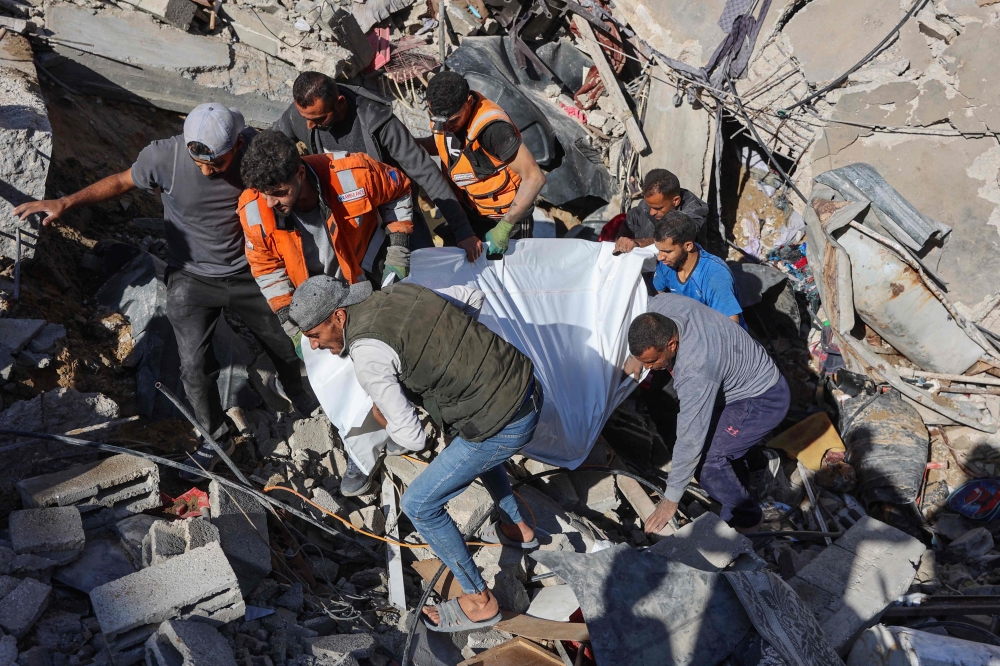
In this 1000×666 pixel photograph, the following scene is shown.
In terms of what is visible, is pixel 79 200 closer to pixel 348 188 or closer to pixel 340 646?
pixel 348 188

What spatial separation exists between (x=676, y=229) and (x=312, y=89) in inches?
81.3

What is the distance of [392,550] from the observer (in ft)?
11.5

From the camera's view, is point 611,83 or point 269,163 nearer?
point 269,163

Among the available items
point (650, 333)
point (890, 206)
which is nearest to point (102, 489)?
point (650, 333)

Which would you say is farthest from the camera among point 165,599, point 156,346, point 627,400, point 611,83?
point 611,83

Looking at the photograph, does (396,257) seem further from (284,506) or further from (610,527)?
(610,527)

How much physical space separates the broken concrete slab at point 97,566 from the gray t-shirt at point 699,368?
2.52m

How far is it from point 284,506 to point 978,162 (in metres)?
5.80

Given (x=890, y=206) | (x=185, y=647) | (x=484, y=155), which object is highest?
→ (x=890, y=206)

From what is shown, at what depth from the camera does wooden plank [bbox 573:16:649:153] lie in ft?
20.1

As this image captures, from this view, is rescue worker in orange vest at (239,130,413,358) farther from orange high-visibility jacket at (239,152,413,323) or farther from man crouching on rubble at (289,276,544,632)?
man crouching on rubble at (289,276,544,632)

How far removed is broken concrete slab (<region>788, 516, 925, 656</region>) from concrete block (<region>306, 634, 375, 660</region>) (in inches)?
81.3

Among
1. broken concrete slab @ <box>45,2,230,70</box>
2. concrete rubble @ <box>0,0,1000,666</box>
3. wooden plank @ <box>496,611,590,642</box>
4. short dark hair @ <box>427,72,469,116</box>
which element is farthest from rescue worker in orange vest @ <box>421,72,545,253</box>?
broken concrete slab @ <box>45,2,230,70</box>

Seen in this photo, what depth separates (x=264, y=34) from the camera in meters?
5.99
